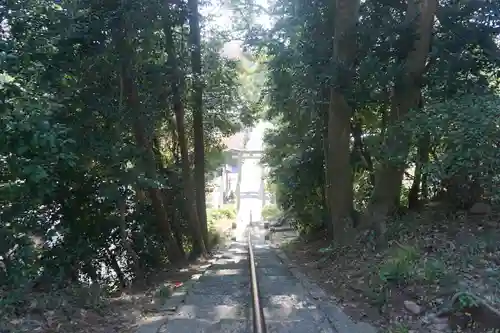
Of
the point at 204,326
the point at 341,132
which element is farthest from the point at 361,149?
the point at 204,326

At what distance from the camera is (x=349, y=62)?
37.6ft

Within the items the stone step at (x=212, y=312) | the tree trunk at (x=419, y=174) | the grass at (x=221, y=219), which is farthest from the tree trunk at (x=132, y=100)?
the grass at (x=221, y=219)

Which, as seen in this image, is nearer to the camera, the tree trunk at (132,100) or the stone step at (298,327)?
the stone step at (298,327)

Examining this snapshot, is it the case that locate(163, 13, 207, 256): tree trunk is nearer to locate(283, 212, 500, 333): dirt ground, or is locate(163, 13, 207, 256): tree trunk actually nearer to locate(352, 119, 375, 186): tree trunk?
locate(352, 119, 375, 186): tree trunk

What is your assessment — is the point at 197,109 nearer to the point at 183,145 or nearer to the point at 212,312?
the point at 183,145

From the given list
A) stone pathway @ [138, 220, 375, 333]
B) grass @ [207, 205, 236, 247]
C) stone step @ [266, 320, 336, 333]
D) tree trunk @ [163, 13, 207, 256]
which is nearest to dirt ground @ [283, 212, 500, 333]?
stone pathway @ [138, 220, 375, 333]

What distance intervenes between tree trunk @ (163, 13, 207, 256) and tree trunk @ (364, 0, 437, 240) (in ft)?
17.6

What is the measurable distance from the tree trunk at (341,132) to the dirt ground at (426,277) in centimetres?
180

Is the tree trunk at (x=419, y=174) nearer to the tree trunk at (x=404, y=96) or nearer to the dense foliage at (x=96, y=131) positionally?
the tree trunk at (x=404, y=96)

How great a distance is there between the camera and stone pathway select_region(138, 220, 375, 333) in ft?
22.6

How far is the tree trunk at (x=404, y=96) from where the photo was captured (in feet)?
35.0

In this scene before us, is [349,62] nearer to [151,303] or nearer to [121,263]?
[151,303]

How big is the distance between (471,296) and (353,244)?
557 centimetres

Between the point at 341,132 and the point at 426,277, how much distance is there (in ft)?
19.0
